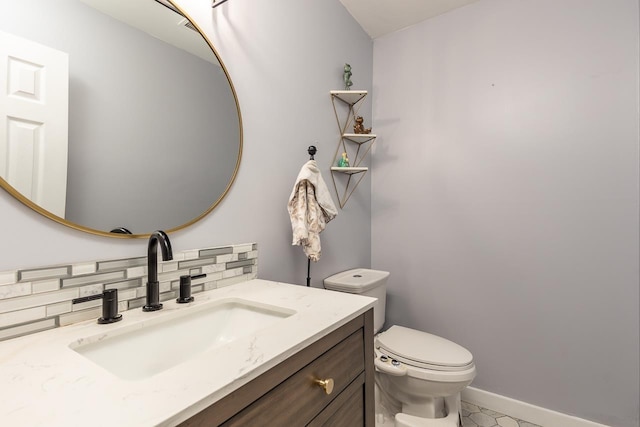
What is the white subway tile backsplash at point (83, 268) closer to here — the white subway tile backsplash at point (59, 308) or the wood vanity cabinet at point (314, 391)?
the white subway tile backsplash at point (59, 308)

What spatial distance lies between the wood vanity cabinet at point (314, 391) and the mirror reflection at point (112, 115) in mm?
600

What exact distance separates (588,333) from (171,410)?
6.41 ft

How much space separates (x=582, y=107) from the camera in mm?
1568

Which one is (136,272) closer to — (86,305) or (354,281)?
(86,305)

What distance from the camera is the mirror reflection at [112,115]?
696mm

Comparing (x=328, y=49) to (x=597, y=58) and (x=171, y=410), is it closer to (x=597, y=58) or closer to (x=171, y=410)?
(x=597, y=58)

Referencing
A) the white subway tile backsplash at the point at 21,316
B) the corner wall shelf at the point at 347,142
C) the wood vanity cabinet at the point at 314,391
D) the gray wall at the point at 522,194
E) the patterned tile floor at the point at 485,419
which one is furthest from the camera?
the corner wall shelf at the point at 347,142

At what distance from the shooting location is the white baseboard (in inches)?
61.6

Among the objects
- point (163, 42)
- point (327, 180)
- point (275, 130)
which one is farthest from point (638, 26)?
point (163, 42)

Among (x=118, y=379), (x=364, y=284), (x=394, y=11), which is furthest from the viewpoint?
(x=394, y=11)

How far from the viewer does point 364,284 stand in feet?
5.24

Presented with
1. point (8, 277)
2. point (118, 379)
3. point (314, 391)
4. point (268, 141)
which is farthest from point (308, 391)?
point (268, 141)

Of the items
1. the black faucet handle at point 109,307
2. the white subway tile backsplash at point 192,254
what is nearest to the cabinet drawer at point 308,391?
the black faucet handle at point 109,307

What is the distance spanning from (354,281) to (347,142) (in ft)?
2.91
